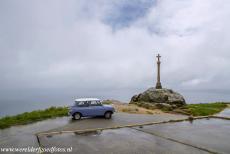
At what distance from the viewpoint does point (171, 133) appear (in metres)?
17.1

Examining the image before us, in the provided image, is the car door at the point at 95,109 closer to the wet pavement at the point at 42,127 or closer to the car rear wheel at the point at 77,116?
the wet pavement at the point at 42,127

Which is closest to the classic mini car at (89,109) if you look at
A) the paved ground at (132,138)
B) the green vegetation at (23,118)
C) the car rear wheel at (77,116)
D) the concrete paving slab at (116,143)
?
the car rear wheel at (77,116)

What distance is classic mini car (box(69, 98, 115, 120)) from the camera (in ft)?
75.8

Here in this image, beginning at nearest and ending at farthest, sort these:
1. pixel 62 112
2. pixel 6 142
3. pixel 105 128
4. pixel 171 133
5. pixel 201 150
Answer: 1. pixel 201 150
2. pixel 6 142
3. pixel 171 133
4. pixel 105 128
5. pixel 62 112

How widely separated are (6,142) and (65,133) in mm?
3686

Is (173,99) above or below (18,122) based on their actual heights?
above

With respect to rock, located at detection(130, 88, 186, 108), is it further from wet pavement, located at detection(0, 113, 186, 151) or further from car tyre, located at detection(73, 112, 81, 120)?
car tyre, located at detection(73, 112, 81, 120)

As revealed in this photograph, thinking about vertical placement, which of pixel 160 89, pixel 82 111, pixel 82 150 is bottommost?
pixel 82 150

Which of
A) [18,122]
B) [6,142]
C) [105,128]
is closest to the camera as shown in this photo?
[6,142]

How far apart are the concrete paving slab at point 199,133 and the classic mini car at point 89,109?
5135 mm

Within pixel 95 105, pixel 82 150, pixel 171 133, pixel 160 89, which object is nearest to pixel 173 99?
pixel 160 89

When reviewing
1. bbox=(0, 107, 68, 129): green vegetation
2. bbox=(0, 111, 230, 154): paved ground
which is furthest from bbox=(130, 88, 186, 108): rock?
bbox=(0, 107, 68, 129): green vegetation

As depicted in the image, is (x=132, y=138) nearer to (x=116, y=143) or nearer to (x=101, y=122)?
(x=116, y=143)

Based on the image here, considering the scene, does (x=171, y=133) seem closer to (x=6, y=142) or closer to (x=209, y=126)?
(x=209, y=126)
